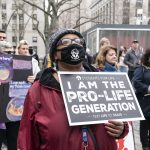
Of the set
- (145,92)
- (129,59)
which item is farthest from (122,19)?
(145,92)

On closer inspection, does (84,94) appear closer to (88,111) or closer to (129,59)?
(88,111)

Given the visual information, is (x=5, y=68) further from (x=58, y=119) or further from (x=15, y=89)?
(x=58, y=119)

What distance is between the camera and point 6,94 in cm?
509

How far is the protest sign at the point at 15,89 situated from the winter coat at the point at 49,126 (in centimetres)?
237

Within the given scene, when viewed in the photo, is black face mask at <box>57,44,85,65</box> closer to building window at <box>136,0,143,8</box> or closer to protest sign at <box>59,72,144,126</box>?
protest sign at <box>59,72,144,126</box>

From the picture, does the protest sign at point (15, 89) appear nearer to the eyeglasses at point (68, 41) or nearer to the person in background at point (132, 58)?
the eyeglasses at point (68, 41)

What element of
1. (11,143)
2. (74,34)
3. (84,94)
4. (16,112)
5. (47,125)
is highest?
(74,34)

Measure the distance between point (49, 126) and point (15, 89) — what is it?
2.64m

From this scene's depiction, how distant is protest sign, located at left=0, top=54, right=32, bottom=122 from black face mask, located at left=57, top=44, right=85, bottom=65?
2422mm

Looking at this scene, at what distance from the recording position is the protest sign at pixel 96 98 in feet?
8.75

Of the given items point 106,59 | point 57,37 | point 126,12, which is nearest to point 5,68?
point 106,59

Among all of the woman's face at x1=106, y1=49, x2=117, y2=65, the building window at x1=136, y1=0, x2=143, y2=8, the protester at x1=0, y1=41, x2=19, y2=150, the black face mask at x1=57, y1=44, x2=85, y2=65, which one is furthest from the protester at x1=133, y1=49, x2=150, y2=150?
the building window at x1=136, y1=0, x2=143, y2=8

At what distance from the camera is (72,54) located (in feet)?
8.82

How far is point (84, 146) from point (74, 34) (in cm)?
75
